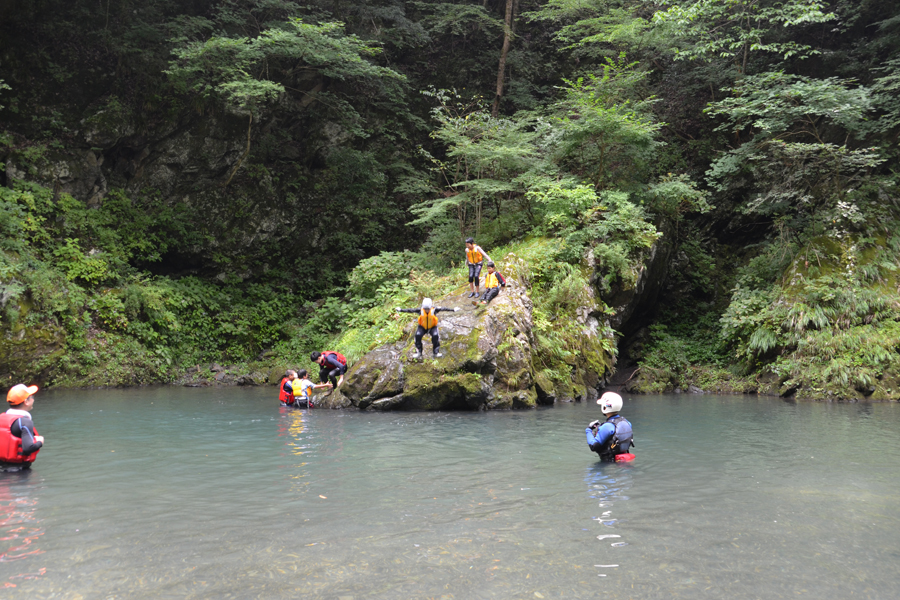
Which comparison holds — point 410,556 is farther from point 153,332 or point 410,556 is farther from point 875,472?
point 153,332

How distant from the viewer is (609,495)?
5938 mm

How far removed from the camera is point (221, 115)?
23453 millimetres

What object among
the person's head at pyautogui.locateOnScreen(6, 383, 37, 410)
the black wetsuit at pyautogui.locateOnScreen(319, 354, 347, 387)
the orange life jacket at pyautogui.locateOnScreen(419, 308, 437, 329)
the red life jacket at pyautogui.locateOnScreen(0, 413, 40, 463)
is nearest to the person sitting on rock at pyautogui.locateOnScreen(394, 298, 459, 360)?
the orange life jacket at pyautogui.locateOnScreen(419, 308, 437, 329)

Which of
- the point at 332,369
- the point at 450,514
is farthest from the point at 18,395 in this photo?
the point at 332,369

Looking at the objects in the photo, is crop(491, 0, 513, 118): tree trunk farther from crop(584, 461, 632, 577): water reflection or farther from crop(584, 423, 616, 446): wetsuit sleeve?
crop(584, 461, 632, 577): water reflection

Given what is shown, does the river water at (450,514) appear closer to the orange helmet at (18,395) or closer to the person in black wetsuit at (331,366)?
the orange helmet at (18,395)

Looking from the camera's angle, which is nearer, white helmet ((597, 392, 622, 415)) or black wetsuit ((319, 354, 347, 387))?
white helmet ((597, 392, 622, 415))

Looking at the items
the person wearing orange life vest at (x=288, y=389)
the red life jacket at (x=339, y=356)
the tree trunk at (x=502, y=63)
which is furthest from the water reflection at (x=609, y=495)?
the tree trunk at (x=502, y=63)

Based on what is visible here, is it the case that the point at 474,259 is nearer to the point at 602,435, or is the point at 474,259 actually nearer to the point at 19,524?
the point at 602,435

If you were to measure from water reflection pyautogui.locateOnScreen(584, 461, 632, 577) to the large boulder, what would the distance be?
18.2 feet

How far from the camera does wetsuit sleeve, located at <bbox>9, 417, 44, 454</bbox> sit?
6.81 metres

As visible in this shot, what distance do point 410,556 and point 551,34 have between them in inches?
1161

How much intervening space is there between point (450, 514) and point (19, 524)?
12.4 ft

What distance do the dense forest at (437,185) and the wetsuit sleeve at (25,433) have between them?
7.77 m
